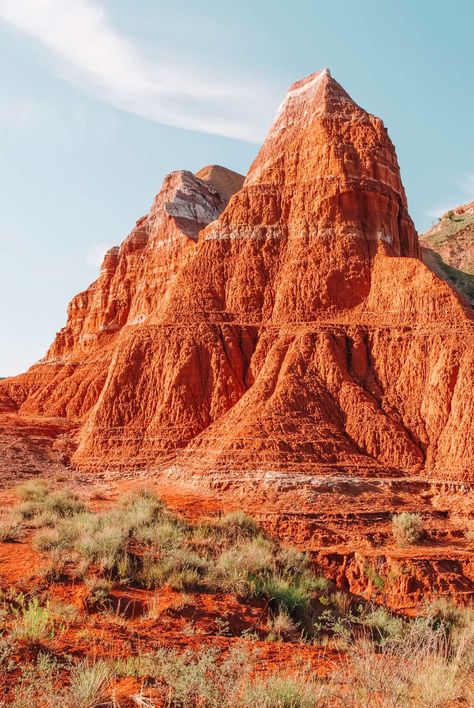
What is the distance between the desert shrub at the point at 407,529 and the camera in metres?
21.0

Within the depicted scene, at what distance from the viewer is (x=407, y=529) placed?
21250 mm

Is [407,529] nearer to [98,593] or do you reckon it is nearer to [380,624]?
[380,624]

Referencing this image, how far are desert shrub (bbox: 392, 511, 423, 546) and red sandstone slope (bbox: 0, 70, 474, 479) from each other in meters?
4.44

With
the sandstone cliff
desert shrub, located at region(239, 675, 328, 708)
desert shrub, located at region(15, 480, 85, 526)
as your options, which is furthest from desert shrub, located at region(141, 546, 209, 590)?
the sandstone cliff

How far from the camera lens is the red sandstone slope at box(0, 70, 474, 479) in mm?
27547

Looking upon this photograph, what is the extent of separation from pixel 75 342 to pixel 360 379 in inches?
1386

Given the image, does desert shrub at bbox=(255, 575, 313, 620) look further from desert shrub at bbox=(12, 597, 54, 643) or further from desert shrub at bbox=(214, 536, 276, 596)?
desert shrub at bbox=(12, 597, 54, 643)

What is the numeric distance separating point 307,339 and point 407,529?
12652 mm

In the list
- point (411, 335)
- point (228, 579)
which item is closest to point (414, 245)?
point (411, 335)

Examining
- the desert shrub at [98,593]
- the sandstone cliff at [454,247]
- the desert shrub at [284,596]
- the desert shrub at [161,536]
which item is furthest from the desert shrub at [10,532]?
the sandstone cliff at [454,247]

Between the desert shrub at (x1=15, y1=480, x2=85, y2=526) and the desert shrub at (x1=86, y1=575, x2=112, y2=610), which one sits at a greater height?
the desert shrub at (x1=15, y1=480, x2=85, y2=526)

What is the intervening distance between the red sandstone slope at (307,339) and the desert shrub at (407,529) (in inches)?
175

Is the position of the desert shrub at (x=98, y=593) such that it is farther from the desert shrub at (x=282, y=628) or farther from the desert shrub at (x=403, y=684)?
the desert shrub at (x=403, y=684)

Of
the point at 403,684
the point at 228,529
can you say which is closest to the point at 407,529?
the point at 228,529
